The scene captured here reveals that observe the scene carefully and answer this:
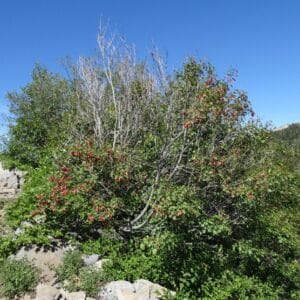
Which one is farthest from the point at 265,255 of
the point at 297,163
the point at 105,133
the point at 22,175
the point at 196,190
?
the point at 22,175

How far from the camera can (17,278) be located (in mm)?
8789

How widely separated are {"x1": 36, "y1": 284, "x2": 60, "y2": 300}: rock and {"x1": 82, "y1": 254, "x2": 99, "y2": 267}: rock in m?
1.36

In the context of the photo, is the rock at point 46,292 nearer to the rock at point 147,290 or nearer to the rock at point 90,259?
the rock at point 90,259

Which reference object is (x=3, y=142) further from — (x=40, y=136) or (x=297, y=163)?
(x=297, y=163)

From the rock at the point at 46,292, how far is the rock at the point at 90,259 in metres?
1.36

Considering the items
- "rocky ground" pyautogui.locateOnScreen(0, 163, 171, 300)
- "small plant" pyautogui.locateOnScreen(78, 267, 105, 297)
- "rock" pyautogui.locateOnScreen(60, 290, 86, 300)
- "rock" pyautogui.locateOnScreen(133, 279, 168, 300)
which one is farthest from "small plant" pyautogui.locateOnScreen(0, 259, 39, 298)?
"rock" pyautogui.locateOnScreen(133, 279, 168, 300)

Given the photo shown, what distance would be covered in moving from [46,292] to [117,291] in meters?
1.49

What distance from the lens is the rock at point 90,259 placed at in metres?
9.89

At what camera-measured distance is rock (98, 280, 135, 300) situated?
27.2 ft

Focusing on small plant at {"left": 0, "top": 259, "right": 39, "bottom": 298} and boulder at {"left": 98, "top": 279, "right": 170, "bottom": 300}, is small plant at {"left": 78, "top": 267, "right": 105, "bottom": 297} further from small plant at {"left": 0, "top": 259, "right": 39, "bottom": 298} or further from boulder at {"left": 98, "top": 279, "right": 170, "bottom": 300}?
small plant at {"left": 0, "top": 259, "right": 39, "bottom": 298}

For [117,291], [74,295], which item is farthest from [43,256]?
[117,291]

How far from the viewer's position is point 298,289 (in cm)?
1229

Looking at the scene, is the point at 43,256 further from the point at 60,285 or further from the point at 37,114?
the point at 37,114

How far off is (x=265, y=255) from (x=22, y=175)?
1555cm
